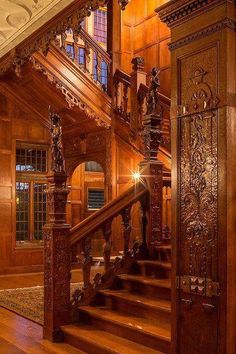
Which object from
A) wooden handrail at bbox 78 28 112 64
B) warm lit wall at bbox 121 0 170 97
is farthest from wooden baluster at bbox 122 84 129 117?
warm lit wall at bbox 121 0 170 97

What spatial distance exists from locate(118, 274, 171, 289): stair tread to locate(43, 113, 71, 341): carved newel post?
63 cm

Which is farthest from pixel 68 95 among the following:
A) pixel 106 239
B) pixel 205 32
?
pixel 205 32

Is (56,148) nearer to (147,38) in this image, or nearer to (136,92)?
(136,92)

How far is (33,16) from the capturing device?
17.7 feet

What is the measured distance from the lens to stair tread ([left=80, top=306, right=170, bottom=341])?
4082mm

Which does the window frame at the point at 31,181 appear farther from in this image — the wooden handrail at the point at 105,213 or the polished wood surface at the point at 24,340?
the wooden handrail at the point at 105,213

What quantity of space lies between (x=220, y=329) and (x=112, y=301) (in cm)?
222

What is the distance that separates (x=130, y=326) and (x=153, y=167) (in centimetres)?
169

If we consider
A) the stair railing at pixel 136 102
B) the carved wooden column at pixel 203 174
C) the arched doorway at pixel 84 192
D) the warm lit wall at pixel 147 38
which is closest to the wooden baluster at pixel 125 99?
the stair railing at pixel 136 102

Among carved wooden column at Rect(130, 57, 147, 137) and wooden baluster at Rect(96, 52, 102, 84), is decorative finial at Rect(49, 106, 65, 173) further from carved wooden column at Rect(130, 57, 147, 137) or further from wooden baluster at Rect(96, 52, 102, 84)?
wooden baluster at Rect(96, 52, 102, 84)

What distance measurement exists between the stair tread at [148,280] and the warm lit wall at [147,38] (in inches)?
225

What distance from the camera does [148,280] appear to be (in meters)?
4.90

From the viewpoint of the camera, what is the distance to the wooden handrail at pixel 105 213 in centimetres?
504

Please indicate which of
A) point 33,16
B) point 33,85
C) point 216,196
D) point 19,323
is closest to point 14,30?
point 33,16
